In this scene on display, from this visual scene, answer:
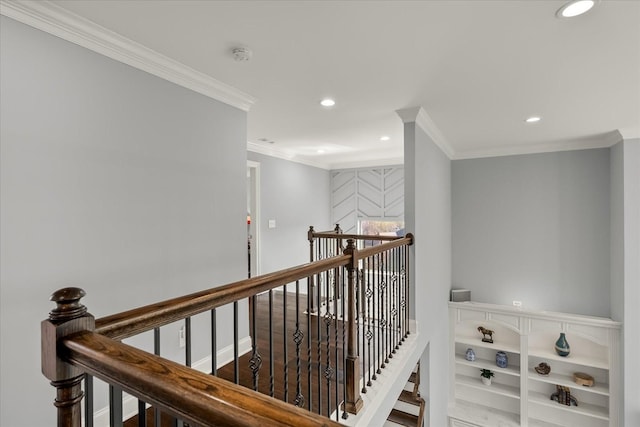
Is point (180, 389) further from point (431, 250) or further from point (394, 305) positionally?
point (431, 250)

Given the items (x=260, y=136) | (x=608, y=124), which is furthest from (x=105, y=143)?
(x=608, y=124)

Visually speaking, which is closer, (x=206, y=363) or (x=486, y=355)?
(x=206, y=363)

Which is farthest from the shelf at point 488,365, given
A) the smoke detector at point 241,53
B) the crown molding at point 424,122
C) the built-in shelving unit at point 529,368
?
the smoke detector at point 241,53

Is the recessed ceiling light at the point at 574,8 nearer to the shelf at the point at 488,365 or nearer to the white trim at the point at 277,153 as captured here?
the white trim at the point at 277,153

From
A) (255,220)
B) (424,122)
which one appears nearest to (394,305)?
(424,122)

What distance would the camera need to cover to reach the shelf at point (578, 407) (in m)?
4.32

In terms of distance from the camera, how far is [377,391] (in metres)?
2.28

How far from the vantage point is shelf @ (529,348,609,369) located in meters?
4.34

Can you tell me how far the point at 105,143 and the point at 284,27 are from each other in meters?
1.21

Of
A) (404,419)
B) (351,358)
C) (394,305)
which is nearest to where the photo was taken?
(351,358)

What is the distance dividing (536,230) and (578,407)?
2521 millimetres

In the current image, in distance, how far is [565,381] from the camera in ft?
15.0

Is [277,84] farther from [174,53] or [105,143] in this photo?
[105,143]

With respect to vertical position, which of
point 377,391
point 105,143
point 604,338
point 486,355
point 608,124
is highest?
point 608,124
